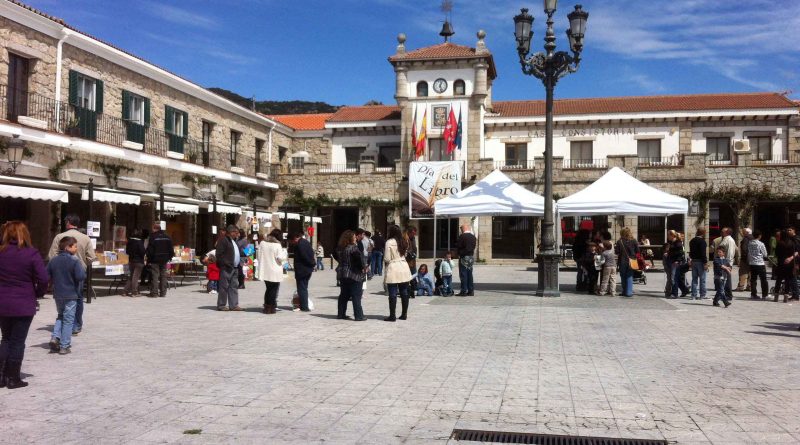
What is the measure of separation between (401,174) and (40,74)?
60.8 feet

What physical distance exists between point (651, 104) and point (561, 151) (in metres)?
5.76

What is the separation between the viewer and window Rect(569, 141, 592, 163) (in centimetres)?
3409

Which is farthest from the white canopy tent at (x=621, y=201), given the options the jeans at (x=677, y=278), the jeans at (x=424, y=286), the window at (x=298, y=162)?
the window at (x=298, y=162)

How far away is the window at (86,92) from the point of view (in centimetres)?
1978

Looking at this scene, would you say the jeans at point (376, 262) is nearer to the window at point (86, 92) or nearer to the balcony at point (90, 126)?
the balcony at point (90, 126)

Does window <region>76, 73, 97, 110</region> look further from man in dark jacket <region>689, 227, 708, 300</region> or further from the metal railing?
man in dark jacket <region>689, 227, 708, 300</region>

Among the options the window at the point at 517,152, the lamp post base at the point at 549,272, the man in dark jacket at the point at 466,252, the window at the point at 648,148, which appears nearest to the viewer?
the lamp post base at the point at 549,272

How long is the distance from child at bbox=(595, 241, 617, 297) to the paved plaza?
3.70 m

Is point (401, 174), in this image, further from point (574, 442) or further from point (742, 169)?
point (574, 442)

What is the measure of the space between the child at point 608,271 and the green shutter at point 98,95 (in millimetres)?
15873

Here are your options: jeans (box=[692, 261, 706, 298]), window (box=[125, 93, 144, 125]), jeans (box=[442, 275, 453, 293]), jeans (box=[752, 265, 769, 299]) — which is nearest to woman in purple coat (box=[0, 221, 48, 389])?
jeans (box=[442, 275, 453, 293])

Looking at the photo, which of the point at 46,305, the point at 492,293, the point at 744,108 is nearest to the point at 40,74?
the point at 46,305

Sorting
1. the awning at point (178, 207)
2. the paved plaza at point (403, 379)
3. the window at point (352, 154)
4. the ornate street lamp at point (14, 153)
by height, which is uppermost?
the window at point (352, 154)

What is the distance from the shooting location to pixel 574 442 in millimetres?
4551
